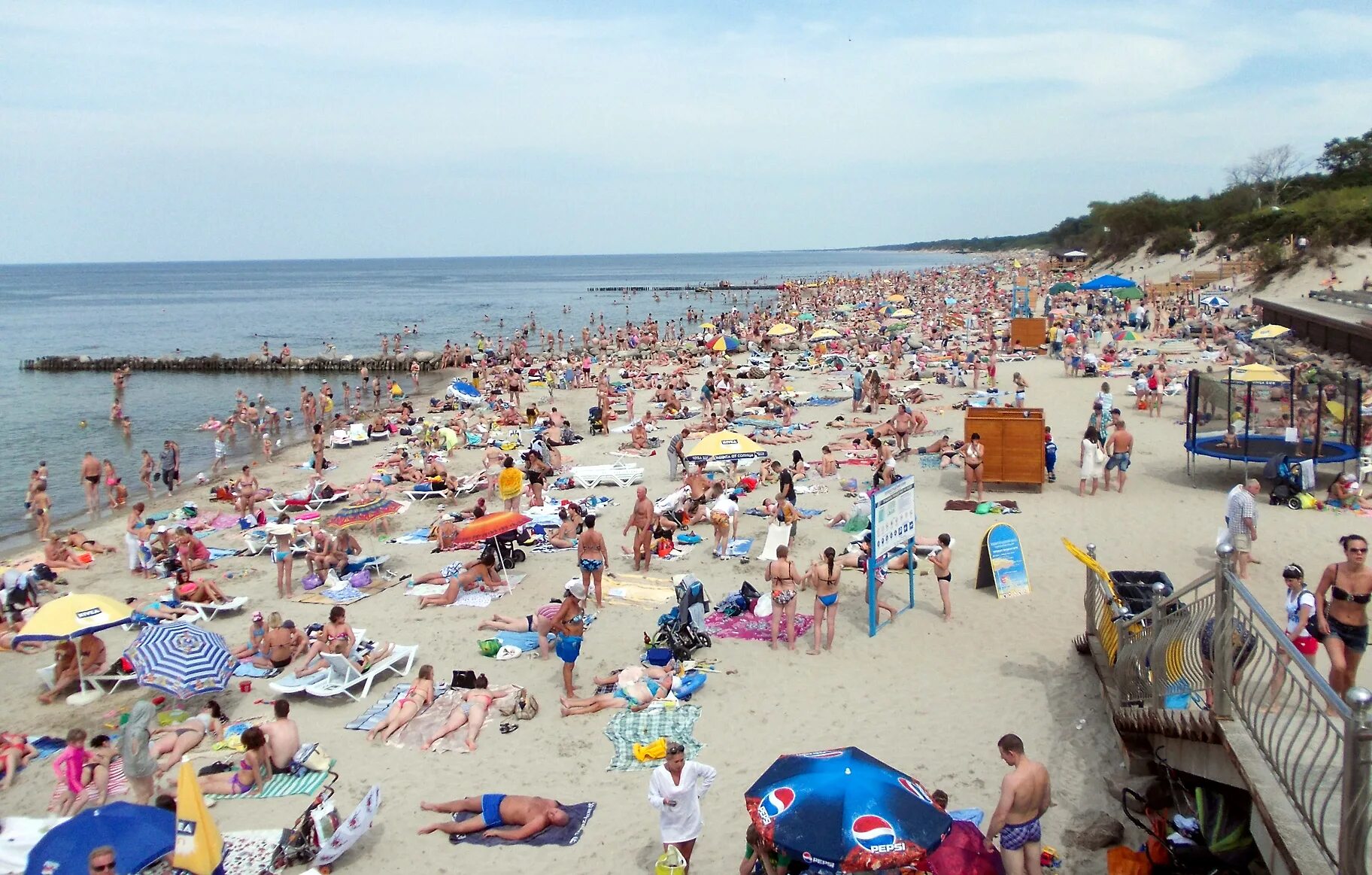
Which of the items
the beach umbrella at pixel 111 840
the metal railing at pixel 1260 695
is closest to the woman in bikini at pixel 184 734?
the beach umbrella at pixel 111 840

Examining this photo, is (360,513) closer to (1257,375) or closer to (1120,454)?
(1120,454)

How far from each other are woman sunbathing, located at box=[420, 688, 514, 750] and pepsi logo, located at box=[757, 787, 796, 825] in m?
3.77

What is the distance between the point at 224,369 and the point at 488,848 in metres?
43.4

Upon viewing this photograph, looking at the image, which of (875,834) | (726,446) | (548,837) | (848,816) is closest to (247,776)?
(548,837)

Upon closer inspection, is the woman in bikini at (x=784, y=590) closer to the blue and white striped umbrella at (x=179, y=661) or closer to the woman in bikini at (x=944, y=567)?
the woman in bikini at (x=944, y=567)

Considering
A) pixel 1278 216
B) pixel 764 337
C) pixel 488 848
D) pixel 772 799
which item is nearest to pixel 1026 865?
pixel 772 799

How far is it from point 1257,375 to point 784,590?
31.5 feet

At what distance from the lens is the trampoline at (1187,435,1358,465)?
1378cm

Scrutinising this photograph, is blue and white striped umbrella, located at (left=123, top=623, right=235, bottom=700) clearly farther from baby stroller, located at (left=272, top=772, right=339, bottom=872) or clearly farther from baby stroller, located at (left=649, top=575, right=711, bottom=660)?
baby stroller, located at (left=649, top=575, right=711, bottom=660)

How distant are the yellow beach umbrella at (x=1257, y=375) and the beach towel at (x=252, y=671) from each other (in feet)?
46.3

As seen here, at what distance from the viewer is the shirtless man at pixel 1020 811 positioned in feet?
17.6

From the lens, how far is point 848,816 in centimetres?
491

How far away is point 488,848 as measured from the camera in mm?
6602

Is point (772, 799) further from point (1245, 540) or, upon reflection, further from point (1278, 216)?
point (1278, 216)
